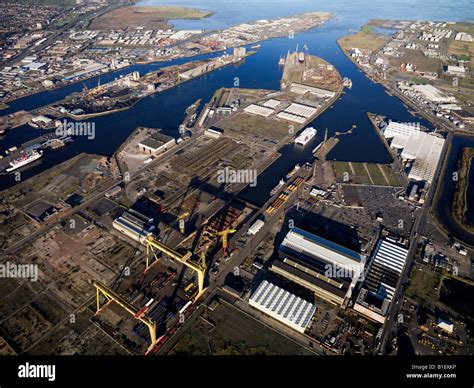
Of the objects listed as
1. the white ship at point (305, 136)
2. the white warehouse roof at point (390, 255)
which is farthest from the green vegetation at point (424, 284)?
the white ship at point (305, 136)

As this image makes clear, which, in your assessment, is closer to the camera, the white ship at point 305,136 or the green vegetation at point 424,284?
the green vegetation at point 424,284

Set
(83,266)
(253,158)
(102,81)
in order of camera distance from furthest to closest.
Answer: (102,81) → (253,158) → (83,266)

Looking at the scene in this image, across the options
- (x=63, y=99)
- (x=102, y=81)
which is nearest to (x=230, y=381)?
(x=63, y=99)

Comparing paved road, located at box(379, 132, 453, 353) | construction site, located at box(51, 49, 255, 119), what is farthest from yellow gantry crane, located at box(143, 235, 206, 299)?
construction site, located at box(51, 49, 255, 119)

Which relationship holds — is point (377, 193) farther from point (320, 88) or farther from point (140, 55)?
point (140, 55)

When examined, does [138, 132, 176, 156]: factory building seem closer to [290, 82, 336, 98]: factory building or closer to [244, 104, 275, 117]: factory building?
[244, 104, 275, 117]: factory building

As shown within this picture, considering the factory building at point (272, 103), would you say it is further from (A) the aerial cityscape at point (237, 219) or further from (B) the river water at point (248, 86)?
(B) the river water at point (248, 86)

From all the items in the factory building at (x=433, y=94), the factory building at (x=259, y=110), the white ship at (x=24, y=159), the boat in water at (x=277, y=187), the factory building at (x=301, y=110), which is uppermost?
the factory building at (x=433, y=94)
